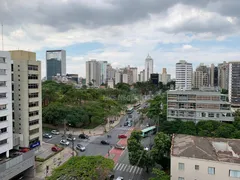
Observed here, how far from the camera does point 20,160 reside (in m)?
26.9

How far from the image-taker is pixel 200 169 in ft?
68.2

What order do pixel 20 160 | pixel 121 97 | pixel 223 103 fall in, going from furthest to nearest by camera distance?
pixel 121 97 < pixel 223 103 < pixel 20 160

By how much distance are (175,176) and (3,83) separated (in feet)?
81.6

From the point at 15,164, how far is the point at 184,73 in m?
132

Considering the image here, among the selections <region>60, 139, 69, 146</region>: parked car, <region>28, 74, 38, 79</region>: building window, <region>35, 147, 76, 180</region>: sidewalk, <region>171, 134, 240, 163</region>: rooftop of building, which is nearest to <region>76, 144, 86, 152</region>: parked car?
<region>35, 147, 76, 180</region>: sidewalk

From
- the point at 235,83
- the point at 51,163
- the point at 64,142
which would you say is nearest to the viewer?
the point at 51,163

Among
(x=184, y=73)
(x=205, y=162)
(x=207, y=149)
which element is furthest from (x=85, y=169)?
(x=184, y=73)

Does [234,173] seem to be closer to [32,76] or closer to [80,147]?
[80,147]

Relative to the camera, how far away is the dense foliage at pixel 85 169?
20328 millimetres

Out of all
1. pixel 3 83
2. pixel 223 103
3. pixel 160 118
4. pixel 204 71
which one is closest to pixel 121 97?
pixel 160 118

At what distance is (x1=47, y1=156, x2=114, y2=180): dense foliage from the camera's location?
20328 millimetres

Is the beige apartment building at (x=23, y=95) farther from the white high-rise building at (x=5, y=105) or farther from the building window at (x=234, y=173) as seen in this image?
the building window at (x=234, y=173)

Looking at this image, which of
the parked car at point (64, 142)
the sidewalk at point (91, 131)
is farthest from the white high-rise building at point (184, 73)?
the parked car at point (64, 142)

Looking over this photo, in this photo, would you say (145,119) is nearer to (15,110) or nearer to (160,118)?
(160,118)
